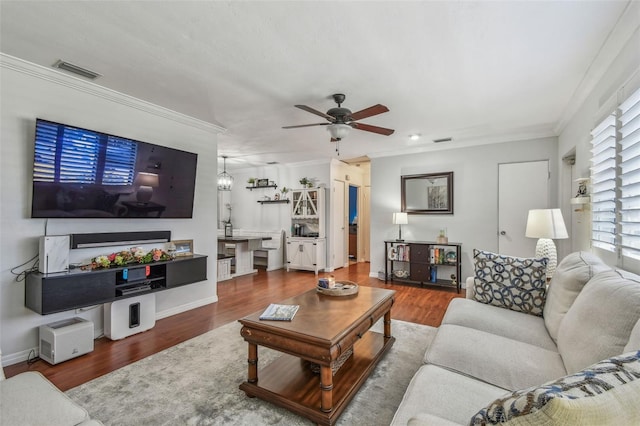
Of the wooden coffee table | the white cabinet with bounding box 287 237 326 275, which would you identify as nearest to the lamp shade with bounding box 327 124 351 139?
the wooden coffee table

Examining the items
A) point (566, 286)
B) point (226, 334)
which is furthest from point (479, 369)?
point (226, 334)

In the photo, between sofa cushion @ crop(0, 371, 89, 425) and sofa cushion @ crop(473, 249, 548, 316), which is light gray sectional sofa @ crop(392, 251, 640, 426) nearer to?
sofa cushion @ crop(473, 249, 548, 316)

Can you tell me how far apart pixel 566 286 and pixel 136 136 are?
4.11 meters

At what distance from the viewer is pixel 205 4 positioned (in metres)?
1.80

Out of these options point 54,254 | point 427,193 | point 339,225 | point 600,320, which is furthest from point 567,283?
point 339,225

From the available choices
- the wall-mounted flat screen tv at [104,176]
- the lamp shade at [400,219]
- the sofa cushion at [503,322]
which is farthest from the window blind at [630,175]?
the wall-mounted flat screen tv at [104,176]

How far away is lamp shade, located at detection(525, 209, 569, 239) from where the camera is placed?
2.90 meters

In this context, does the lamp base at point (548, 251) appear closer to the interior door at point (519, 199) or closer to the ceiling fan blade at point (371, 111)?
the interior door at point (519, 199)

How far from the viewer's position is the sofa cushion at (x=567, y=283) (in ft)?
5.69

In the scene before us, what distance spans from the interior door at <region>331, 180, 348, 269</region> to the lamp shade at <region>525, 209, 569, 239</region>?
13.3ft

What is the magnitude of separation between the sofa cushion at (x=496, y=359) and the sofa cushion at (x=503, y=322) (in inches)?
6.5

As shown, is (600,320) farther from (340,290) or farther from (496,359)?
(340,290)

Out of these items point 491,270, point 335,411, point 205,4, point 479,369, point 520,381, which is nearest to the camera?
point 520,381

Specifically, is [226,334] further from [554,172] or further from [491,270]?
[554,172]
